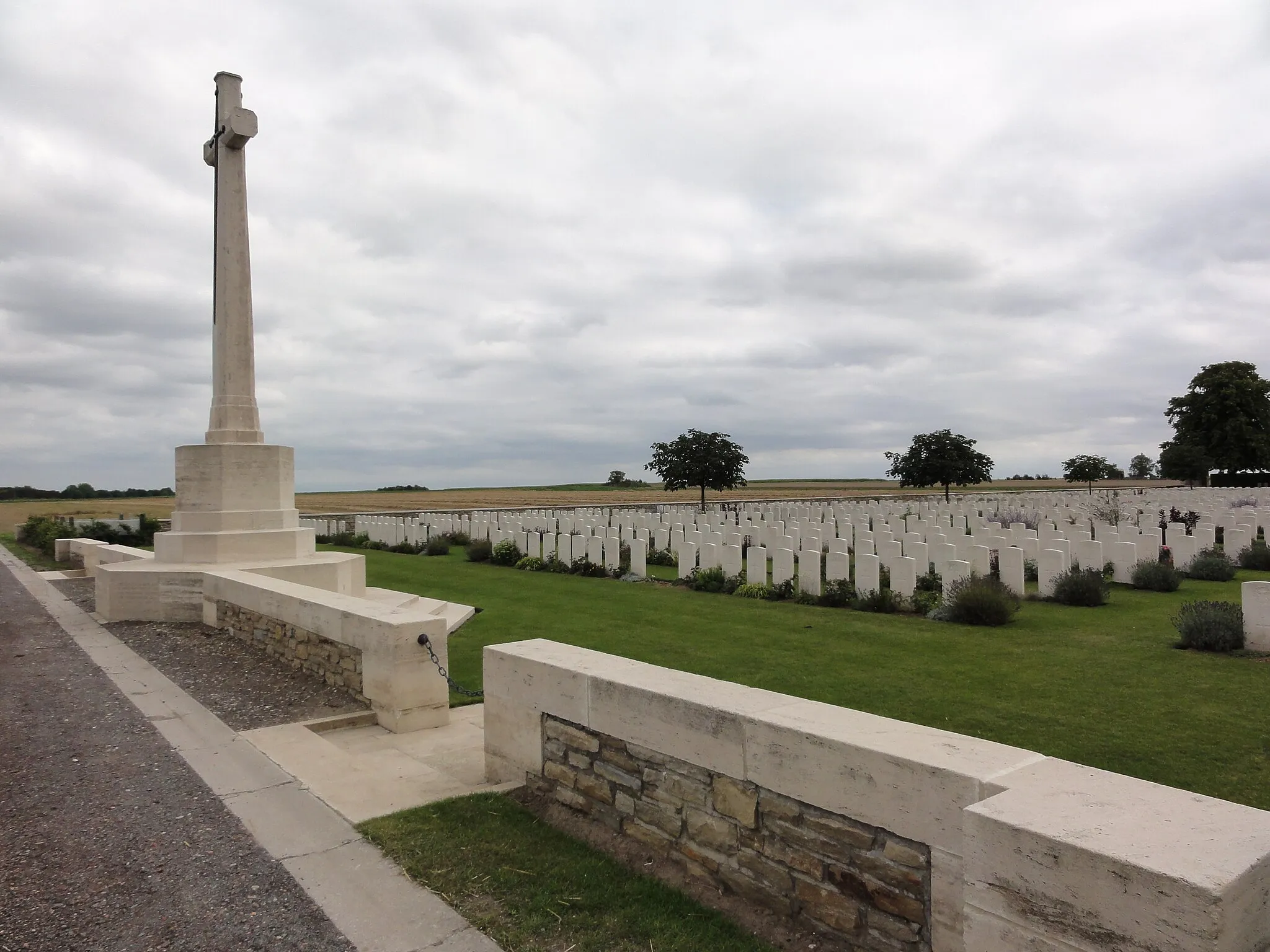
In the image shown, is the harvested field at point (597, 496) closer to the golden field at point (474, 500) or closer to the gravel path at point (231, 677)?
the golden field at point (474, 500)

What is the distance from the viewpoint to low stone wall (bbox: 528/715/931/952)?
2.53m

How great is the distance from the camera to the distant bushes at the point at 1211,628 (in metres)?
6.92

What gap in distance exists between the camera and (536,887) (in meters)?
3.22

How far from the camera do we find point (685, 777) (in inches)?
128

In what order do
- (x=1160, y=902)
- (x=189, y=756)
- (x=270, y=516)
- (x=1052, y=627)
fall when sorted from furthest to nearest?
(x=270, y=516) < (x=1052, y=627) < (x=189, y=756) < (x=1160, y=902)

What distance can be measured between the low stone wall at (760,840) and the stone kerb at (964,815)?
0.04 ft

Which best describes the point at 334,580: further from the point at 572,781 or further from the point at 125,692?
the point at 572,781

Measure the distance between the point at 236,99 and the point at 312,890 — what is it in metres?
11.4

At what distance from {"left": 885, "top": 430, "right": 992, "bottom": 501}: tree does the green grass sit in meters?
25.3

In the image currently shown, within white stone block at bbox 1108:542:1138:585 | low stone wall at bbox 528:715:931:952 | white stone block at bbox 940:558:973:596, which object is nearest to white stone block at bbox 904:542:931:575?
white stone block at bbox 940:558:973:596

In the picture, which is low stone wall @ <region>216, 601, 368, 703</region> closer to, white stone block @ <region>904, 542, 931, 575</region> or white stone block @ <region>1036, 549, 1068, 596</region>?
white stone block @ <region>904, 542, 931, 575</region>

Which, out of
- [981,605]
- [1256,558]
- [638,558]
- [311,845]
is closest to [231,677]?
[311,845]

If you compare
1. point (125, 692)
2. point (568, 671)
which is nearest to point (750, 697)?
point (568, 671)

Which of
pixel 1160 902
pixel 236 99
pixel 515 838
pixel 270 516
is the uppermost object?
pixel 236 99
